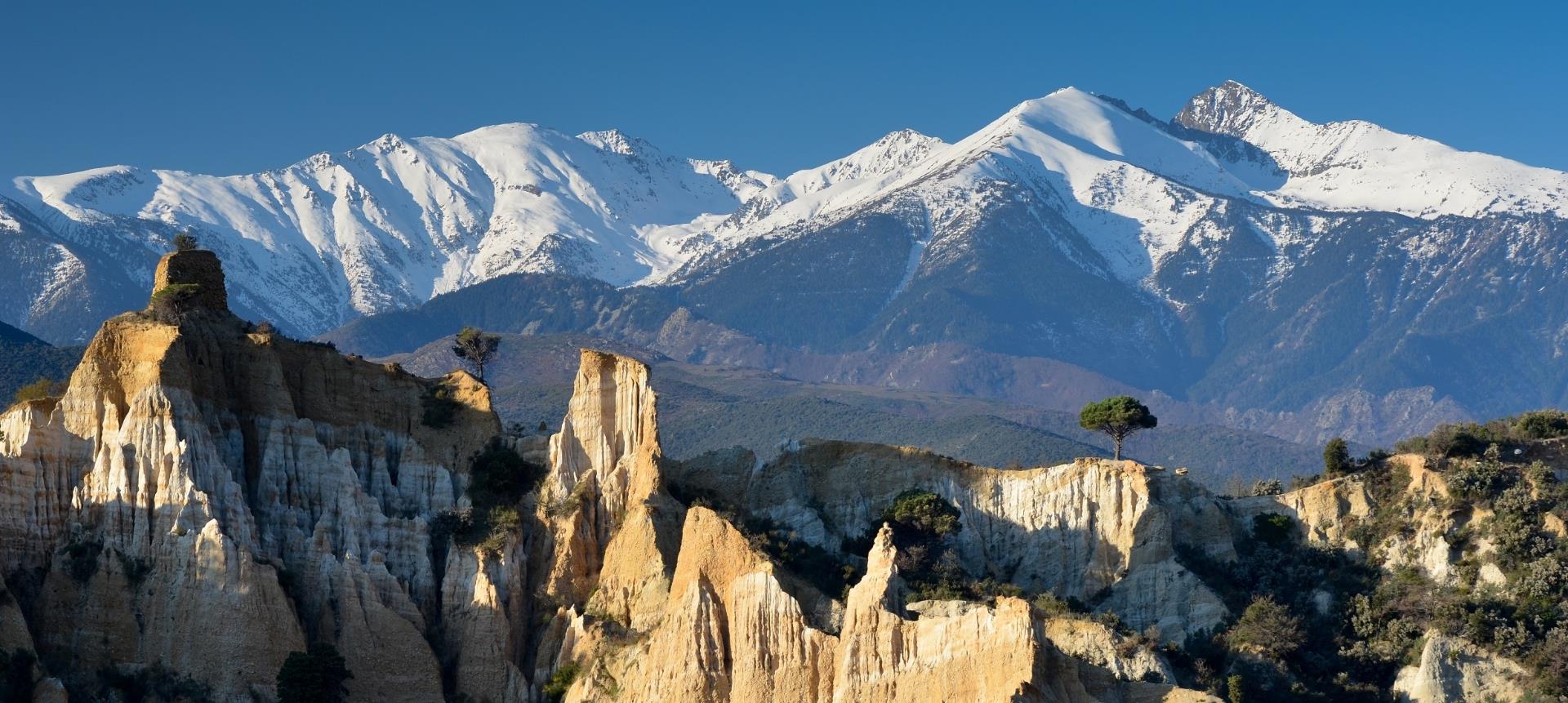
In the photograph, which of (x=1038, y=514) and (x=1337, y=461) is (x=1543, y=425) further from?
(x=1038, y=514)

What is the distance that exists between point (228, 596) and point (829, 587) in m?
19.8

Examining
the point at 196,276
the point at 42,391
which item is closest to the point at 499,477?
the point at 196,276

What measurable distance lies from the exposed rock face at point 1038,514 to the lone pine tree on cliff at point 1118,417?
378 inches

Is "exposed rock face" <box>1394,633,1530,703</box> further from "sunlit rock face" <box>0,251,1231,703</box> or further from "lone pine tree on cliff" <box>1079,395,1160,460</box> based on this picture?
"lone pine tree on cliff" <box>1079,395,1160,460</box>

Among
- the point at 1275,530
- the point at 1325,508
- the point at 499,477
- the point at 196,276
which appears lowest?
the point at 499,477

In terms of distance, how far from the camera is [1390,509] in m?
92.5

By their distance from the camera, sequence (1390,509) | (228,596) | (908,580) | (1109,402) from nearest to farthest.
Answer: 1. (228,596)
2. (908,580)
3. (1390,509)
4. (1109,402)

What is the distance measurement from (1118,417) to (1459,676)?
23.1m

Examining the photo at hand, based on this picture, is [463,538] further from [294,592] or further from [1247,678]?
[1247,678]

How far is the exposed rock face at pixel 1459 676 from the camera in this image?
82000mm

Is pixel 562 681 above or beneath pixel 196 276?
beneath

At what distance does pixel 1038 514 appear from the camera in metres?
90.4

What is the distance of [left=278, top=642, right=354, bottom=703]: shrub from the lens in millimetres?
73375

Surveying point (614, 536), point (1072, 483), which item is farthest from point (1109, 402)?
point (614, 536)
